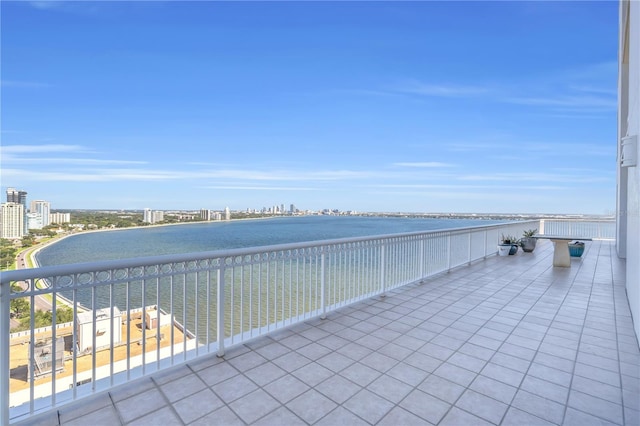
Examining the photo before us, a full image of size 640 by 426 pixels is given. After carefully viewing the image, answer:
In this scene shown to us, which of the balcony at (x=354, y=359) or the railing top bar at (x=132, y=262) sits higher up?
the railing top bar at (x=132, y=262)

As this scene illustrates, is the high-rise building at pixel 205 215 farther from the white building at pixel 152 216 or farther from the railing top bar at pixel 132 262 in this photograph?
the railing top bar at pixel 132 262

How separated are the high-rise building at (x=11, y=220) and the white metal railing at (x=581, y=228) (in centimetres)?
1956

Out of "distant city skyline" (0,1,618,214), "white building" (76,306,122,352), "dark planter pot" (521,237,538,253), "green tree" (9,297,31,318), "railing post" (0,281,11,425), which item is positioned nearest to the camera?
"railing post" (0,281,11,425)

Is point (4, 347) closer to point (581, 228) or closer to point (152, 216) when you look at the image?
point (581, 228)

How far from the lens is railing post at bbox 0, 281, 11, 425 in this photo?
5.89ft

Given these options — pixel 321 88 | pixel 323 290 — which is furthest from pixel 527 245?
pixel 321 88

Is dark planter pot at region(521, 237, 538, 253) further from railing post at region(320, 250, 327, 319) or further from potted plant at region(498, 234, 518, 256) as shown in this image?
railing post at region(320, 250, 327, 319)

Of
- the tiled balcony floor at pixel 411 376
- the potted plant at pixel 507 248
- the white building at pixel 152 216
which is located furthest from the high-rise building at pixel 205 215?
the tiled balcony floor at pixel 411 376

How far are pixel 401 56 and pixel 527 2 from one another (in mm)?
4217

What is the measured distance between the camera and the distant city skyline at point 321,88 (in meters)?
8.05

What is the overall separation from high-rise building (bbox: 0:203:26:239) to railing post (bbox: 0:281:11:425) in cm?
742

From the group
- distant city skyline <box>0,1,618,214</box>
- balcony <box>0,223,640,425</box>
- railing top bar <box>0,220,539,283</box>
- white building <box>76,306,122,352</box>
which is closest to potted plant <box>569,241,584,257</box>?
balcony <box>0,223,640,425</box>

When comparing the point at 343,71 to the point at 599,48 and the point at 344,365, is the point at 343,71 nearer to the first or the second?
the point at 599,48

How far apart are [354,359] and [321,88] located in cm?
1411
